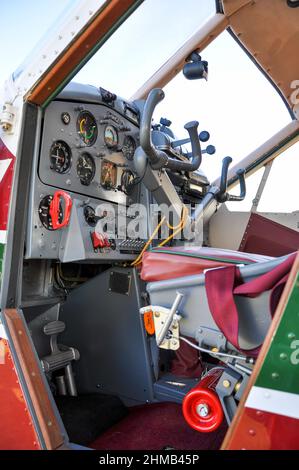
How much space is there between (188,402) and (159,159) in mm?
1109

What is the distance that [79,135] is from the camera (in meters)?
1.88

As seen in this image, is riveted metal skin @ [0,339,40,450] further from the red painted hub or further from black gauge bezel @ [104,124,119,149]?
black gauge bezel @ [104,124,119,149]

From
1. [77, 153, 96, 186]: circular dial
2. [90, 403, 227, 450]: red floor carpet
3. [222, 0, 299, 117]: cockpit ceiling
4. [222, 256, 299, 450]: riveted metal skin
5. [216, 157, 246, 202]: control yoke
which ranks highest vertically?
[222, 0, 299, 117]: cockpit ceiling

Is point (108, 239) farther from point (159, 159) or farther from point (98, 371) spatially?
point (98, 371)

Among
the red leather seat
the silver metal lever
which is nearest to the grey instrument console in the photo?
the red leather seat

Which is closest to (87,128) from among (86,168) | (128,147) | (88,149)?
(88,149)

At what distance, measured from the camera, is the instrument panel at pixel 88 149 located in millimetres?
1677

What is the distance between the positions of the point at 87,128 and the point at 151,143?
0.48 metres

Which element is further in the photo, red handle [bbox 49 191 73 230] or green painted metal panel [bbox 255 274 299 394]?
red handle [bbox 49 191 73 230]

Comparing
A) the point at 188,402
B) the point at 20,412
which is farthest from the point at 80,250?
the point at 188,402

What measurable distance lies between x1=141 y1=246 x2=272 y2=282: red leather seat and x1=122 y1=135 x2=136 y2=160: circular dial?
1.23 metres

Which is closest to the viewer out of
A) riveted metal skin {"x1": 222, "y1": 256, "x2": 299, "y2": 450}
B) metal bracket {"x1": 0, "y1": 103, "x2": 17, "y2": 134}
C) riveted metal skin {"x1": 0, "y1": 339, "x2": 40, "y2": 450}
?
riveted metal skin {"x1": 222, "y1": 256, "x2": 299, "y2": 450}

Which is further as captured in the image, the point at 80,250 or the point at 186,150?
the point at 186,150

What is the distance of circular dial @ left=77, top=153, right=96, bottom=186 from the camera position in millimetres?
1897
